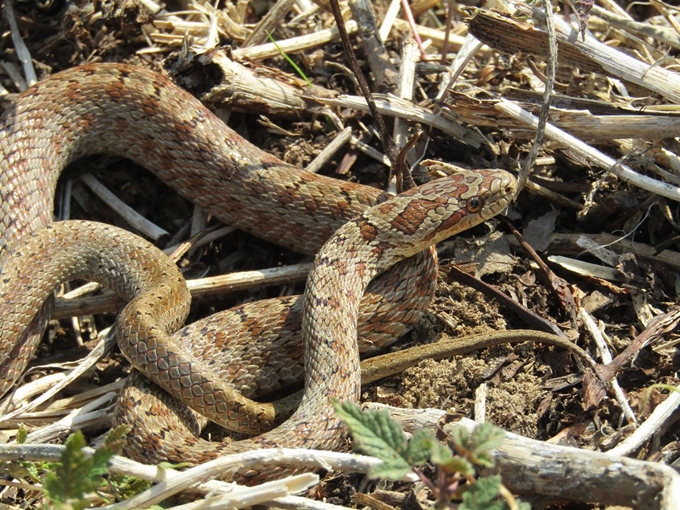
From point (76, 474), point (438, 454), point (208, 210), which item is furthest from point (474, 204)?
point (76, 474)

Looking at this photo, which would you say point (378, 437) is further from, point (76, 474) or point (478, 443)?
point (76, 474)

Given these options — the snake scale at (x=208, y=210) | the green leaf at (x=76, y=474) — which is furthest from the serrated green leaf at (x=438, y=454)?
the green leaf at (x=76, y=474)

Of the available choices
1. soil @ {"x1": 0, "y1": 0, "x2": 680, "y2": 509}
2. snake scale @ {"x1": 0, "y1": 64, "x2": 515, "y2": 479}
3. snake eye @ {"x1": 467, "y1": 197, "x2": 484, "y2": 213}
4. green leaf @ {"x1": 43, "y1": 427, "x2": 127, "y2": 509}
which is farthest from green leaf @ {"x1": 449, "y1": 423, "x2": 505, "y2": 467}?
snake eye @ {"x1": 467, "y1": 197, "x2": 484, "y2": 213}

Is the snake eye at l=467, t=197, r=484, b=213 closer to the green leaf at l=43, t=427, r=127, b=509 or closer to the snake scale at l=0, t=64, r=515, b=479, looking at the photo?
the snake scale at l=0, t=64, r=515, b=479

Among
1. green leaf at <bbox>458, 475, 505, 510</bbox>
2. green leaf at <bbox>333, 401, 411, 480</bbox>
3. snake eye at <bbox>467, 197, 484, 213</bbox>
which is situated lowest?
green leaf at <bbox>458, 475, 505, 510</bbox>

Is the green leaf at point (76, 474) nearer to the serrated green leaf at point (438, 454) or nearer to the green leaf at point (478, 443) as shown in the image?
the serrated green leaf at point (438, 454)

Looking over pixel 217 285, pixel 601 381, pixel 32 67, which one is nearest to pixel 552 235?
pixel 601 381
